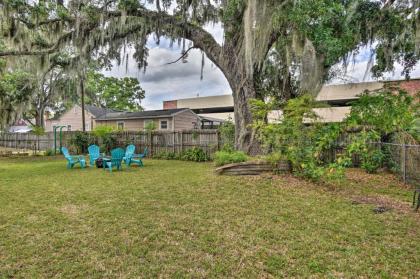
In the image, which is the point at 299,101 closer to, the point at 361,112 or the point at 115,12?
the point at 361,112

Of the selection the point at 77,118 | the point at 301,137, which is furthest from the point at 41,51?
the point at 77,118

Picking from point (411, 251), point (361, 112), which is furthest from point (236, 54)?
point (411, 251)

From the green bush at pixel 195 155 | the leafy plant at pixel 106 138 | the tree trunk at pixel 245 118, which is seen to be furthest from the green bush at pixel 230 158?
the leafy plant at pixel 106 138

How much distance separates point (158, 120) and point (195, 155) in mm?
8121

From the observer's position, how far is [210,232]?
9.85 ft

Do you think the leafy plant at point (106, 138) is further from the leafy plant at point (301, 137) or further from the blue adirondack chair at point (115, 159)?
the leafy plant at point (301, 137)

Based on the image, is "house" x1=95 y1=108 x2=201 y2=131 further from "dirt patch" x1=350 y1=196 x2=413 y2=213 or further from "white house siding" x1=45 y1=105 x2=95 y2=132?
"dirt patch" x1=350 y1=196 x2=413 y2=213

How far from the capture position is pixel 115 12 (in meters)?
7.84

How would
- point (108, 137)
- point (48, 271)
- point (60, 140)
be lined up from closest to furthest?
point (48, 271) → point (108, 137) → point (60, 140)

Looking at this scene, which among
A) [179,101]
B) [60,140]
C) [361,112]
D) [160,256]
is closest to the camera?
[160,256]

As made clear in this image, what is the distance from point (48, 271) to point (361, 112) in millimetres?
6576

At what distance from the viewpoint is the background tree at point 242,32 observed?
567cm

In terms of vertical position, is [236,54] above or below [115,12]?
below

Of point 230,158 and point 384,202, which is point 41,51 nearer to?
point 230,158
